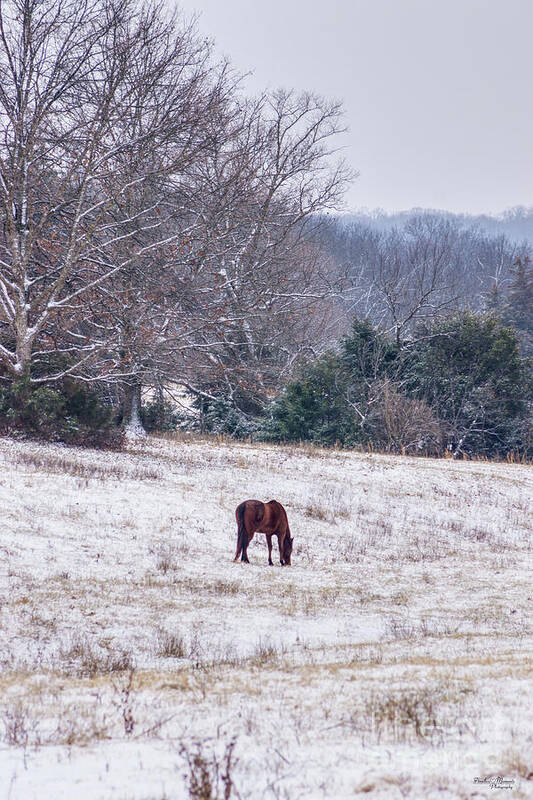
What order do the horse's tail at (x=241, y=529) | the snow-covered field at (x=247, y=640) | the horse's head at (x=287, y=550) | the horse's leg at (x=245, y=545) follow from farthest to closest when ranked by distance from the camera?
1. the horse's head at (x=287, y=550)
2. the horse's leg at (x=245, y=545)
3. the horse's tail at (x=241, y=529)
4. the snow-covered field at (x=247, y=640)

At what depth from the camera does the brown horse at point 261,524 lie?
10625 mm

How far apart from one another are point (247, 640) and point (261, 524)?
3656 mm

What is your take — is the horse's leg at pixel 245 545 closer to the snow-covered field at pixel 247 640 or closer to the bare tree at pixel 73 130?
the snow-covered field at pixel 247 640

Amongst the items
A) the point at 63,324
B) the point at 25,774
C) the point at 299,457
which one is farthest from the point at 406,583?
the point at 63,324

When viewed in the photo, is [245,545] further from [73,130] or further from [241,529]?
[73,130]

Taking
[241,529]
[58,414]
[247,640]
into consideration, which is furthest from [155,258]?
[247,640]

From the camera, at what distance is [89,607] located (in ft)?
25.6

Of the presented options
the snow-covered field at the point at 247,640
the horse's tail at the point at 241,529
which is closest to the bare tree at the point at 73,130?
the snow-covered field at the point at 247,640

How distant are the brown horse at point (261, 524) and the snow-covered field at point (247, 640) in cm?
36

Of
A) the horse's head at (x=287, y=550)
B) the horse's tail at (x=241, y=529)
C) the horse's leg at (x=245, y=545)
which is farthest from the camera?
the horse's head at (x=287, y=550)

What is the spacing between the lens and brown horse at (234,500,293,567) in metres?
10.6

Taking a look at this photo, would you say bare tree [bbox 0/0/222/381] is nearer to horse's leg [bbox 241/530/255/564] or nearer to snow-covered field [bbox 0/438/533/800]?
snow-covered field [bbox 0/438/533/800]

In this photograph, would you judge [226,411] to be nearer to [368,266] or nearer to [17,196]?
[17,196]

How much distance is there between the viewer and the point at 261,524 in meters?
10.8
